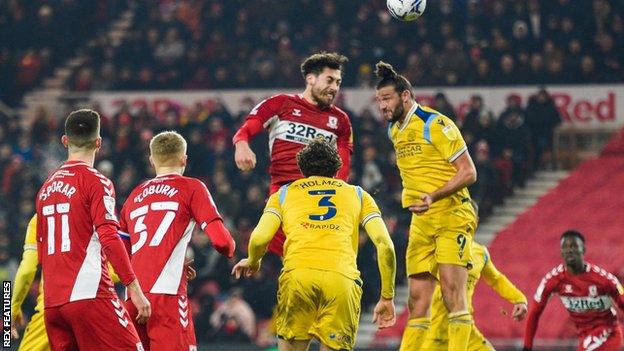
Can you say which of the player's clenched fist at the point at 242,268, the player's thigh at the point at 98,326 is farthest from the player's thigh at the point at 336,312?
the player's thigh at the point at 98,326

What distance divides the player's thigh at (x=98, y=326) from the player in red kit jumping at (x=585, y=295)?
206 inches

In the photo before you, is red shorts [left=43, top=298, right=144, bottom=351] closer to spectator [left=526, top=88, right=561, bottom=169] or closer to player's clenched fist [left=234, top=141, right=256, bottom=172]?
player's clenched fist [left=234, top=141, right=256, bottom=172]

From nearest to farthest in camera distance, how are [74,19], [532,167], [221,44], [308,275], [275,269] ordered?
[308,275] < [275,269] < [532,167] < [221,44] < [74,19]

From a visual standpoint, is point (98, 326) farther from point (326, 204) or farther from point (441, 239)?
point (441, 239)

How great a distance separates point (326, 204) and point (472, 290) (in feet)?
10.6

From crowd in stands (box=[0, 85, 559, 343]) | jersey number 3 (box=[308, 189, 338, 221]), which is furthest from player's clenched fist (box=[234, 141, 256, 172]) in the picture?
crowd in stands (box=[0, 85, 559, 343])

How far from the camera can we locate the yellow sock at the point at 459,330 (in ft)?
35.0

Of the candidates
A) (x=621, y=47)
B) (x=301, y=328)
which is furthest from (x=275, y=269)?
(x=301, y=328)

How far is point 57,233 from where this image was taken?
898 centimetres

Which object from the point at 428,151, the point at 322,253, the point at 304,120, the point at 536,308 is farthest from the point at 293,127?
the point at 536,308

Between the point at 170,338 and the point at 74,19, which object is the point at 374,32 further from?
the point at 170,338

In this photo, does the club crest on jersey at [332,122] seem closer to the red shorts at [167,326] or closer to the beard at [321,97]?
the beard at [321,97]

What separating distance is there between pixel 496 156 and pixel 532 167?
1.38m

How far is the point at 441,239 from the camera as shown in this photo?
10820 millimetres
